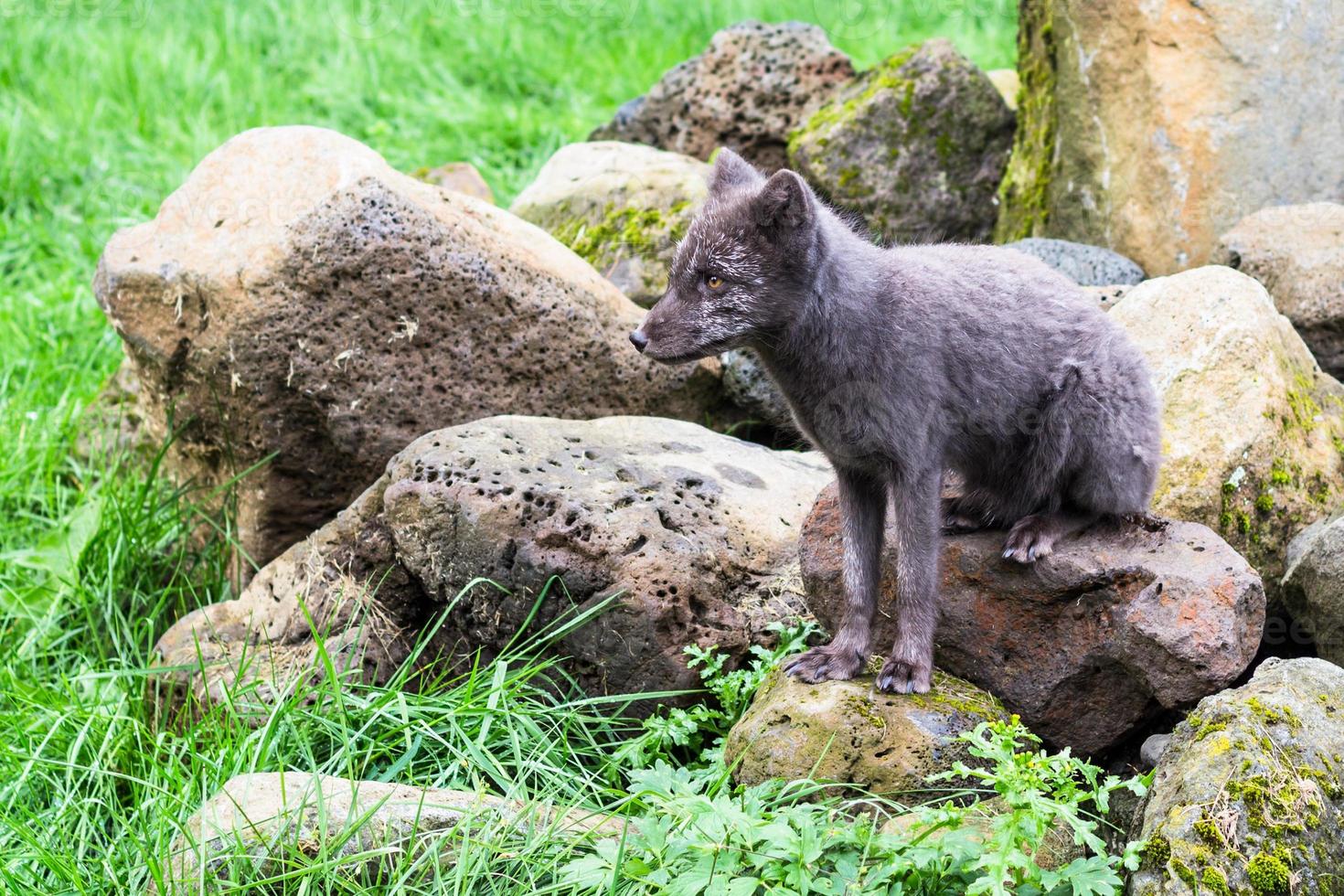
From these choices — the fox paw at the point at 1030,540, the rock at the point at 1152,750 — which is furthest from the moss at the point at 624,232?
the rock at the point at 1152,750

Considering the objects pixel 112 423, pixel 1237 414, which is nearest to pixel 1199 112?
pixel 1237 414

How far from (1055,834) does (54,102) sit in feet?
34.5

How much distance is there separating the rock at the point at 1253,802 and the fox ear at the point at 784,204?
201cm

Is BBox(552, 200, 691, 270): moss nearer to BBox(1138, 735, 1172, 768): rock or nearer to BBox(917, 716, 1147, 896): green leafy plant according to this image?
BBox(1138, 735, 1172, 768): rock

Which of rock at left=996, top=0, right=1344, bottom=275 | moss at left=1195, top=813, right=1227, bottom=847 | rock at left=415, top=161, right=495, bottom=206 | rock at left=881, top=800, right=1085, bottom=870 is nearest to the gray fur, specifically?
rock at left=881, top=800, right=1085, bottom=870

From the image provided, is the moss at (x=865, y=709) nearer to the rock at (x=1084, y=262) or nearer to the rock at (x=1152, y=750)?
the rock at (x=1152, y=750)

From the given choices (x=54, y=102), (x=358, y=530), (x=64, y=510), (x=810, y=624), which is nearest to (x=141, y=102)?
(x=54, y=102)

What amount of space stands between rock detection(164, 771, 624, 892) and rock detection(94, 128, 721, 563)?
91.4 inches

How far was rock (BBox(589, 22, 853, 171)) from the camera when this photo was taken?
28.7ft

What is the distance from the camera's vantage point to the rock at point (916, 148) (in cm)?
805

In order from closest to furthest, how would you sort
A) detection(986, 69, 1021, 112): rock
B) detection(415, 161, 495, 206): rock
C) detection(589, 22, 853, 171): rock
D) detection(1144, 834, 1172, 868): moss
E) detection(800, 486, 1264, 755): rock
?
detection(1144, 834, 1172, 868): moss < detection(800, 486, 1264, 755): rock < detection(589, 22, 853, 171): rock < detection(986, 69, 1021, 112): rock < detection(415, 161, 495, 206): rock

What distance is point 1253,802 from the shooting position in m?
3.54

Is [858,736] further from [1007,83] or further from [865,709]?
[1007,83]

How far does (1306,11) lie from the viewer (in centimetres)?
721
